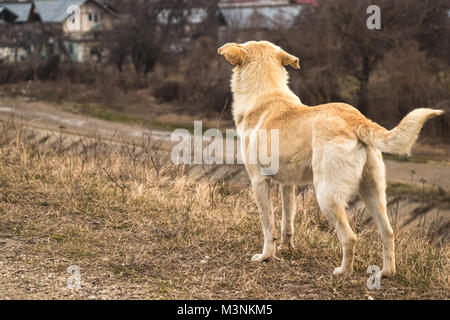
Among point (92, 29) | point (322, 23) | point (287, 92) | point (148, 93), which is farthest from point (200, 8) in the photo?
point (287, 92)

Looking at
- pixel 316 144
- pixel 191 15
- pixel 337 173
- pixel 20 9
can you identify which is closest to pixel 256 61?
pixel 316 144

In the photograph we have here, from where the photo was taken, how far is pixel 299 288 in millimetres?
4781

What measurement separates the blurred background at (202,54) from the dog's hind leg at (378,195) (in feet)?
8.97

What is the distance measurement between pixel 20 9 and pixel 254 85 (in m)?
39.0

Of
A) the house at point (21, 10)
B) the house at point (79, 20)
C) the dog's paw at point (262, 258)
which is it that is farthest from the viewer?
the house at point (21, 10)

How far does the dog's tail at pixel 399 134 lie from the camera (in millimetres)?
4102

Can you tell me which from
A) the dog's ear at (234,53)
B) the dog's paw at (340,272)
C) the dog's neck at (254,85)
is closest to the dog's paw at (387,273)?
the dog's paw at (340,272)

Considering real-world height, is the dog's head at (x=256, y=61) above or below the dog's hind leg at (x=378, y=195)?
above

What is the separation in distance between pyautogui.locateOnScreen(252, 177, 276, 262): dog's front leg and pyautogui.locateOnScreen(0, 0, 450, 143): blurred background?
1964 mm

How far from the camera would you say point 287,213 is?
558cm

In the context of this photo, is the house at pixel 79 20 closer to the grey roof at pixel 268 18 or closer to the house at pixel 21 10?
the house at pixel 21 10

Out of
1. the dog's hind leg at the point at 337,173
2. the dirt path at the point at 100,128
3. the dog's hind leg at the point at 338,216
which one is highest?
the dog's hind leg at the point at 337,173

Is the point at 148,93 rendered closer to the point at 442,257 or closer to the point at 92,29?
the point at 92,29
